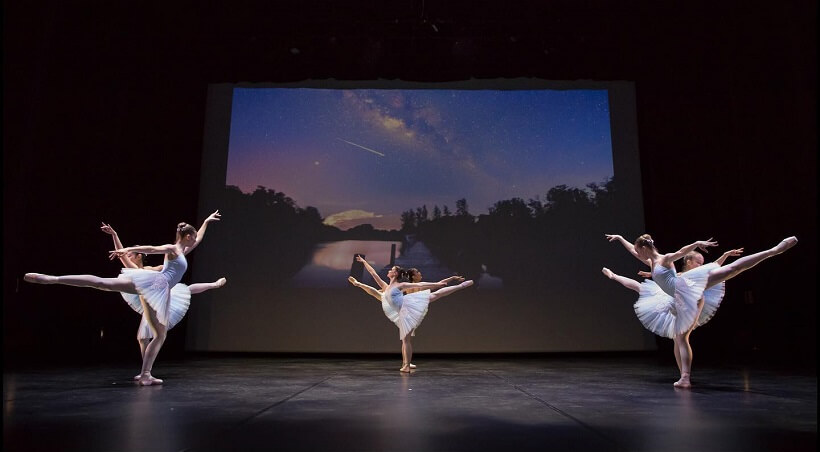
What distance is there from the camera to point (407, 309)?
17.7ft

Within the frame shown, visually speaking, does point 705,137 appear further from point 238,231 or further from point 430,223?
point 238,231

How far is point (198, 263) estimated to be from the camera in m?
7.38

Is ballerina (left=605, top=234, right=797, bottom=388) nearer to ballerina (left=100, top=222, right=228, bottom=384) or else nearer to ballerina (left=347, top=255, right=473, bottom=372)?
ballerina (left=347, top=255, right=473, bottom=372)

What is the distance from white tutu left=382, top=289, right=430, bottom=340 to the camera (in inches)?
211

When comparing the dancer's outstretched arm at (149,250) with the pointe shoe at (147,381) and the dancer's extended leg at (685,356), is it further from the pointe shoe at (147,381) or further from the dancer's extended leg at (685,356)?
the dancer's extended leg at (685,356)

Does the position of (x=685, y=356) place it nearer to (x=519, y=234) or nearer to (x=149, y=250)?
(x=519, y=234)

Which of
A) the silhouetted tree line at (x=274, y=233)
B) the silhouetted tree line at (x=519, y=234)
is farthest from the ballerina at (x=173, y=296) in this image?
the silhouetted tree line at (x=519, y=234)

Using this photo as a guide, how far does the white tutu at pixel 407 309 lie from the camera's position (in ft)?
17.6

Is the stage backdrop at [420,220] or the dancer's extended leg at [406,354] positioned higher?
the stage backdrop at [420,220]

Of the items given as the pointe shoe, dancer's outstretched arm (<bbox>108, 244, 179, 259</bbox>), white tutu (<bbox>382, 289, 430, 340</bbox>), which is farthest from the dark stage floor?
dancer's outstretched arm (<bbox>108, 244, 179, 259</bbox>)

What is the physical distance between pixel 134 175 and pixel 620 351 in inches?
252

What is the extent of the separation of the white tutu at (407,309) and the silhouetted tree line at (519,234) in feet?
5.76

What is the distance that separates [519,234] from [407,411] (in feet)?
15.2

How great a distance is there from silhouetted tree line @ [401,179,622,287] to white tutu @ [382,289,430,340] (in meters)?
1.76
